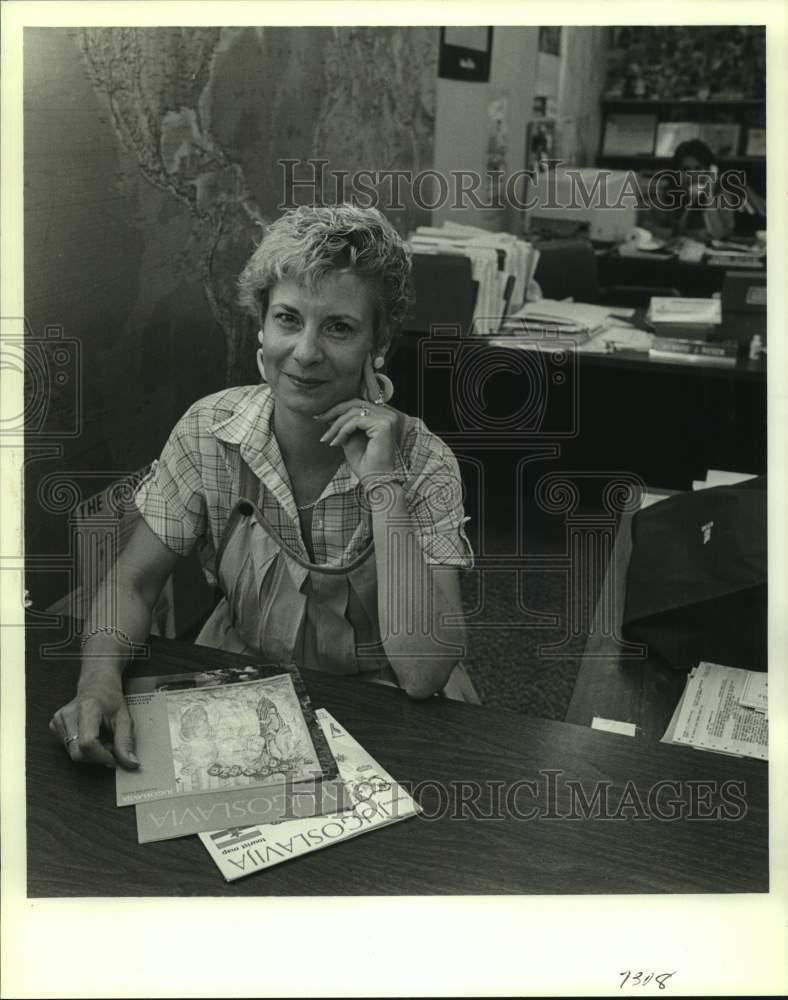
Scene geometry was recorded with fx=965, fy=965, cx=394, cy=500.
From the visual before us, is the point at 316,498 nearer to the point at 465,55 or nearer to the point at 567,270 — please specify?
the point at 465,55

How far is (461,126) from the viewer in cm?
337

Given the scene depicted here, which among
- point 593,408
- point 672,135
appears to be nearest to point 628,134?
point 672,135

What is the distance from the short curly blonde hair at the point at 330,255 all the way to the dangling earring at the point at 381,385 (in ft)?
0.09

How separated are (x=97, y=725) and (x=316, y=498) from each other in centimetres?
43

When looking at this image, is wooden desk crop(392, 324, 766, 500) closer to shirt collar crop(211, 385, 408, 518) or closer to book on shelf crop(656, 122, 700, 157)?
shirt collar crop(211, 385, 408, 518)

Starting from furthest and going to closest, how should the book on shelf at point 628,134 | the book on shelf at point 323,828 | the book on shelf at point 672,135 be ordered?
the book on shelf at point 628,134 → the book on shelf at point 672,135 → the book on shelf at point 323,828

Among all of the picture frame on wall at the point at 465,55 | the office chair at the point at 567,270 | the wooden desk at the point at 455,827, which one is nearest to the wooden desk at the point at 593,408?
the wooden desk at the point at 455,827

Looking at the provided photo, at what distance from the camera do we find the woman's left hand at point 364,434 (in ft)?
4.28

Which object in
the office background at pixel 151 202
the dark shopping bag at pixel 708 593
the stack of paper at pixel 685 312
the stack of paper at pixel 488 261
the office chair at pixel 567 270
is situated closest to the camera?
the office background at pixel 151 202

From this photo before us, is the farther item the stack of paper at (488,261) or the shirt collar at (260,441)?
the stack of paper at (488,261)

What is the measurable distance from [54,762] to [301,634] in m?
0.41

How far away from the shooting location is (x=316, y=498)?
136 cm

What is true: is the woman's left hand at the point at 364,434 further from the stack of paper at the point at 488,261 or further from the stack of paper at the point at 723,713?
the stack of paper at the point at 488,261

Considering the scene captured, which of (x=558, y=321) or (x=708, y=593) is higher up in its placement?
(x=558, y=321)
